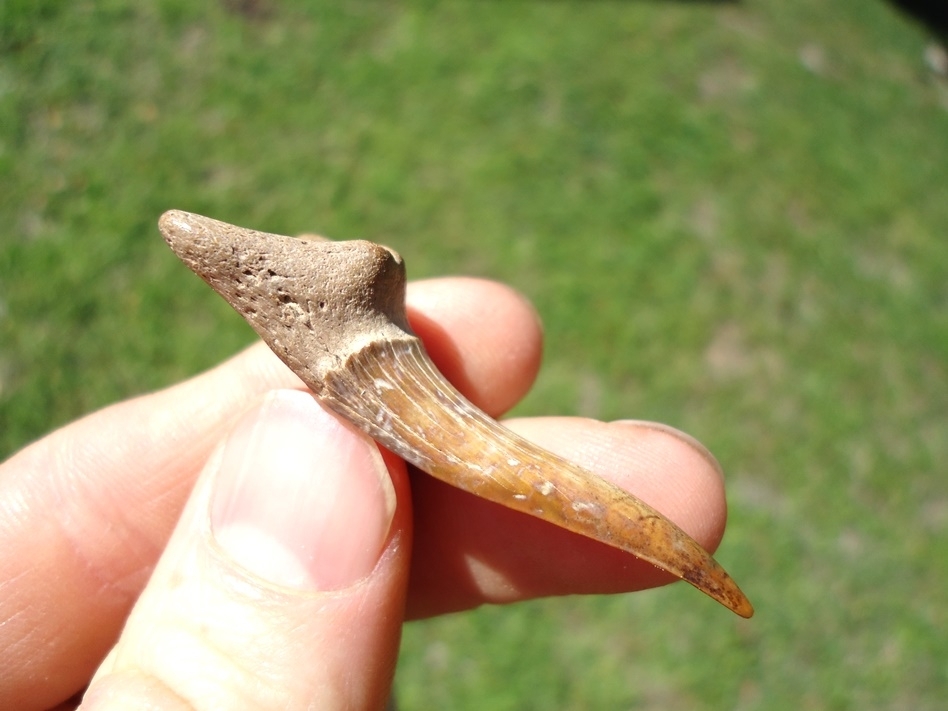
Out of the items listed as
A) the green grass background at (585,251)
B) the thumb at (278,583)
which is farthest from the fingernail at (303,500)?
the green grass background at (585,251)

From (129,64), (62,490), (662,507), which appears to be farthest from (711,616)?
(129,64)

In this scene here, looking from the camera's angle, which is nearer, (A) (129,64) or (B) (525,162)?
(A) (129,64)

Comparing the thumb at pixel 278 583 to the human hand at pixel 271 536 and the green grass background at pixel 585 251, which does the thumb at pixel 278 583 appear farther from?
the green grass background at pixel 585 251

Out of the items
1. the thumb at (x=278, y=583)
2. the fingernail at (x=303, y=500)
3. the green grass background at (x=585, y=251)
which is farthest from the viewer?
the green grass background at (x=585, y=251)

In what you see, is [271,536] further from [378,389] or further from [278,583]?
[378,389]

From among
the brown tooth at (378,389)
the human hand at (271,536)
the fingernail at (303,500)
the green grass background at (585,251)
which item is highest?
the brown tooth at (378,389)

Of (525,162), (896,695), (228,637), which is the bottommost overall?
(896,695)

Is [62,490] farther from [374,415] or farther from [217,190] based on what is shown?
[217,190]
